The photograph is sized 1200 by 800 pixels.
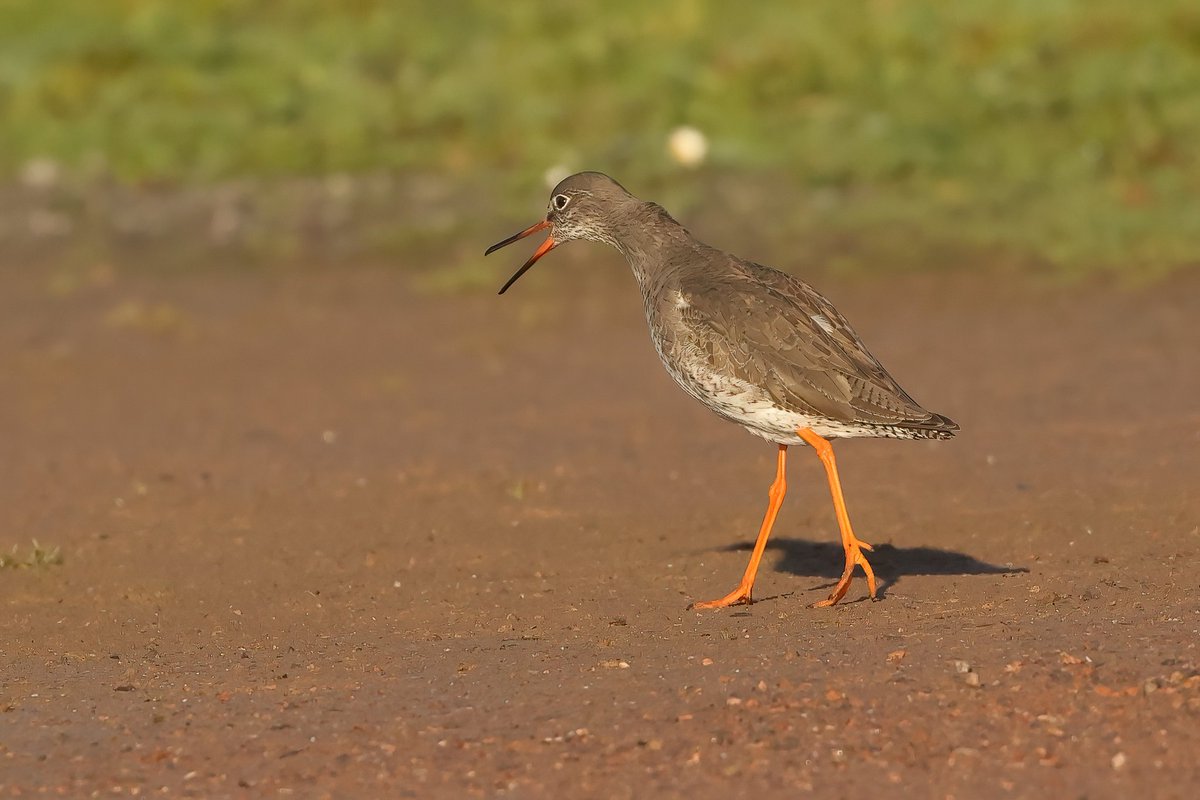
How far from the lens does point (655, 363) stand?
1432 centimetres

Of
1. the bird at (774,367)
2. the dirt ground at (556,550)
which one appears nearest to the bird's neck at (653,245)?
the bird at (774,367)

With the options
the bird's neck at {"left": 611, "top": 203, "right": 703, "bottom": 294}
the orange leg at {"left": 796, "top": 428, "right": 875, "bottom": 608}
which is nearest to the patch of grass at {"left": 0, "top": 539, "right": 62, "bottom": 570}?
the bird's neck at {"left": 611, "top": 203, "right": 703, "bottom": 294}

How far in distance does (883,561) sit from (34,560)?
436 centimetres

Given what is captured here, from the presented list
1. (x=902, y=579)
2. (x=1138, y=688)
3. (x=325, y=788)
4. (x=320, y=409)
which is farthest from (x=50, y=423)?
(x=1138, y=688)

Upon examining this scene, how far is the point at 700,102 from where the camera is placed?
62.7ft

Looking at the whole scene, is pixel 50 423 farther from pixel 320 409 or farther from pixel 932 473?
pixel 932 473

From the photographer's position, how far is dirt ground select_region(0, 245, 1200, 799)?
605 cm

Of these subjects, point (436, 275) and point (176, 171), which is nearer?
point (436, 275)

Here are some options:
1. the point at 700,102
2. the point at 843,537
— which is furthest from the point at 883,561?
the point at 700,102

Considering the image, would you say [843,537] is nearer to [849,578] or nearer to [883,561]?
[849,578]

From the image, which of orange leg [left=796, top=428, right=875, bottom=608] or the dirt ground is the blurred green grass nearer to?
the dirt ground

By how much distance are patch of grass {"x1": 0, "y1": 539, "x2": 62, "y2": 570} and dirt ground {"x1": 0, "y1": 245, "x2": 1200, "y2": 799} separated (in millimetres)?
146

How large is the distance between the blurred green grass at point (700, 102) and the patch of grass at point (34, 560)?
8806 mm

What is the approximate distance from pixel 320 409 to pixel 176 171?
622 cm
